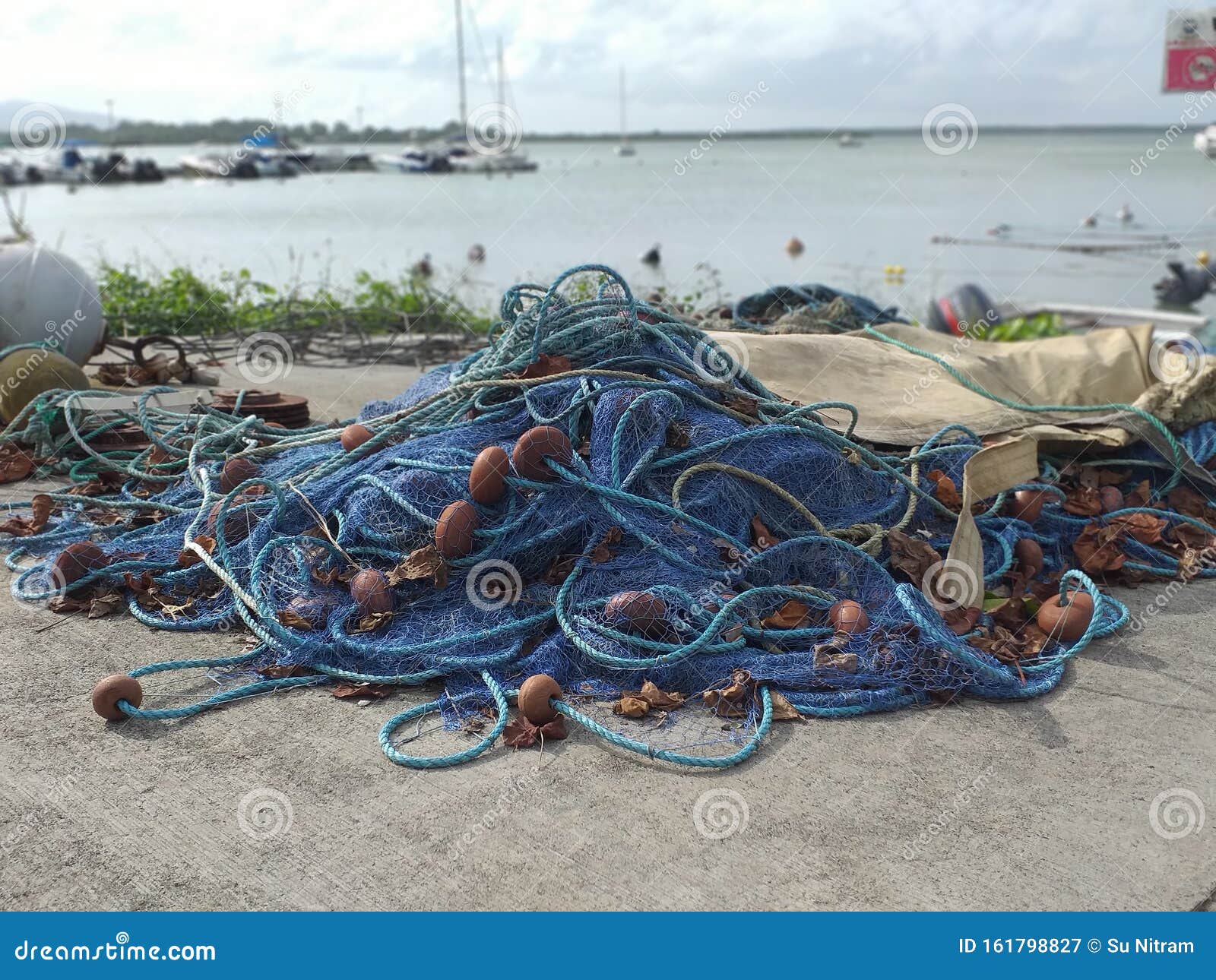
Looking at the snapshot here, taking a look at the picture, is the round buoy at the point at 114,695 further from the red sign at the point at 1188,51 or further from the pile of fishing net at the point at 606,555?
the red sign at the point at 1188,51

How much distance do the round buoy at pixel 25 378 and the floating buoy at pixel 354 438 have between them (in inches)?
94.5

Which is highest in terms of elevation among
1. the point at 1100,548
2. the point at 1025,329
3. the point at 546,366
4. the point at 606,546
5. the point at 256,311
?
the point at 546,366

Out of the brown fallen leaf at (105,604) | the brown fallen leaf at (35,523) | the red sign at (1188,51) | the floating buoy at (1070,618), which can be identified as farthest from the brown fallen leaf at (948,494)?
the red sign at (1188,51)

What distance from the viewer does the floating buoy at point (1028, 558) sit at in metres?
3.91

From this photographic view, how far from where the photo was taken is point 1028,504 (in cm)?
417

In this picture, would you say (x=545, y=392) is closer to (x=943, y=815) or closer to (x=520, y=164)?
(x=943, y=815)

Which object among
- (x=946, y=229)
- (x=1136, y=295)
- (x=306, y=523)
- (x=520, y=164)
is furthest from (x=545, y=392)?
(x=520, y=164)

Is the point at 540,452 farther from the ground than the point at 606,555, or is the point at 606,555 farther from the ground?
the point at 540,452

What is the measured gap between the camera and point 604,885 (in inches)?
91.5

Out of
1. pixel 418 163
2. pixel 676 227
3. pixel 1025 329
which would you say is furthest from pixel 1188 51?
pixel 418 163

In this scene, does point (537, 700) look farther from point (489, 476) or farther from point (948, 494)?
point (948, 494)

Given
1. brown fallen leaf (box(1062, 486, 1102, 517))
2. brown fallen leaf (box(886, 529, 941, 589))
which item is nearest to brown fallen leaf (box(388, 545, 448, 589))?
brown fallen leaf (box(886, 529, 941, 589))

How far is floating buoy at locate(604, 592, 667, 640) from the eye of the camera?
3.23 meters

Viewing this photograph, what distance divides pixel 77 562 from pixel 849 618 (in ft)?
8.67
